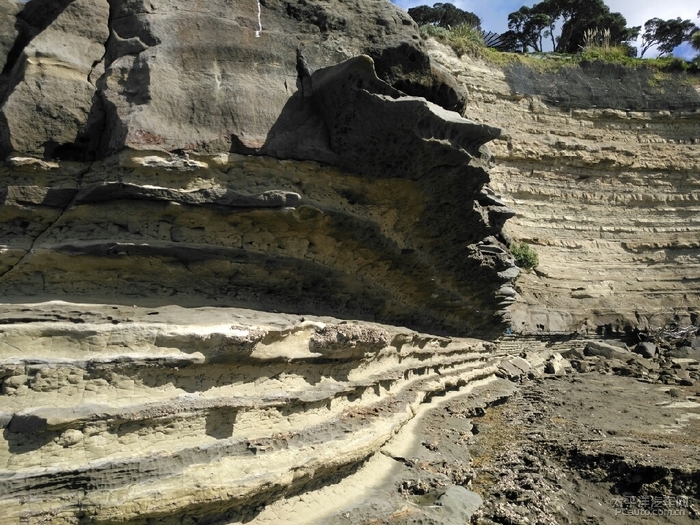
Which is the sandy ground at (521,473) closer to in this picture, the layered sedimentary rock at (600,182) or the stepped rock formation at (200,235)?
the stepped rock formation at (200,235)

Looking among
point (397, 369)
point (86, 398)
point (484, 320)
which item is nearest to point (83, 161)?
point (86, 398)

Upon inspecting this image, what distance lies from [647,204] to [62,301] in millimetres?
17388

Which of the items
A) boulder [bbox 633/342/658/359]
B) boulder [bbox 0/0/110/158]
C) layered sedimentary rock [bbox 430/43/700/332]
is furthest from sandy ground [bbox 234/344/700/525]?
layered sedimentary rock [bbox 430/43/700/332]

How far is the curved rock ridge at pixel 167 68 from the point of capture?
3016mm

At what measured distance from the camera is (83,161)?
3084 mm

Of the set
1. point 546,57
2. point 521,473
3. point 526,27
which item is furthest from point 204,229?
point 526,27

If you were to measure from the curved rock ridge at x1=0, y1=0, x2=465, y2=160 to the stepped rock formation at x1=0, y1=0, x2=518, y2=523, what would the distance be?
0.01m

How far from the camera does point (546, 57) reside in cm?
1686

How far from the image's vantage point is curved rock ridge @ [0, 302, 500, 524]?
2.14 meters

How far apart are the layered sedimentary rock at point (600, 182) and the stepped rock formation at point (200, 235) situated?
10.8 m

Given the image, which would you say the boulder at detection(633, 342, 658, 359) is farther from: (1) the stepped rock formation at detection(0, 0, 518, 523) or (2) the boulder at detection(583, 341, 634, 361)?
(1) the stepped rock formation at detection(0, 0, 518, 523)

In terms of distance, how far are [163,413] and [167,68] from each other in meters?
2.08

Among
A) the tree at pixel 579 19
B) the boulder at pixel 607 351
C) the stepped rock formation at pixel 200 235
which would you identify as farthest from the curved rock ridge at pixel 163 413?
the tree at pixel 579 19

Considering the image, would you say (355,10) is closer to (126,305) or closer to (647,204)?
(126,305)
